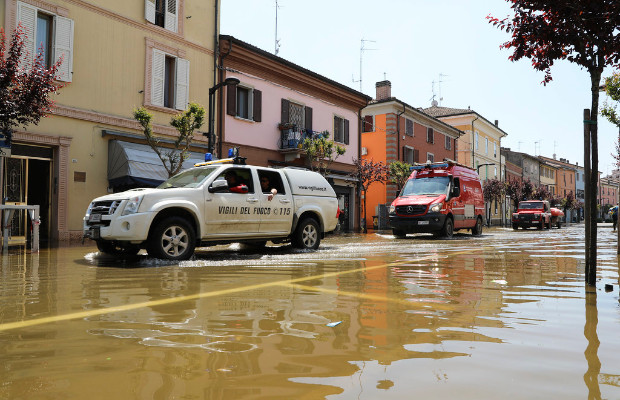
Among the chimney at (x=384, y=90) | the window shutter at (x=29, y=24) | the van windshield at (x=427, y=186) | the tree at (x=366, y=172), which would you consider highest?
the chimney at (x=384, y=90)

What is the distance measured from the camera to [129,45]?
54.0 feet

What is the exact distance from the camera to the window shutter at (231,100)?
19.8 m

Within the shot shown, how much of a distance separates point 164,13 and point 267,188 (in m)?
11.1

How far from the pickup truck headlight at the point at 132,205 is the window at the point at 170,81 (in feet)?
33.8

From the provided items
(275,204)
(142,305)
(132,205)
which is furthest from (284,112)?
(142,305)

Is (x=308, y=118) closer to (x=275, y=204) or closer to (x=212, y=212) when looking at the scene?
(x=275, y=204)

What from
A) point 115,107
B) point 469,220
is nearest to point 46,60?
point 115,107

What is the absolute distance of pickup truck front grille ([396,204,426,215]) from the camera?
1653cm

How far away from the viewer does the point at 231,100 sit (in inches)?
787

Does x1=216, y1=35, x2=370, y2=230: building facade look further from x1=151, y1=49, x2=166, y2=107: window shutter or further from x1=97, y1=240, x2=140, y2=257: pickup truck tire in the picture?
x1=97, y1=240, x2=140, y2=257: pickup truck tire

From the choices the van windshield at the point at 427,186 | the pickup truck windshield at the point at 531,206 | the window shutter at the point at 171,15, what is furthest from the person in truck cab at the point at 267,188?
the pickup truck windshield at the point at 531,206

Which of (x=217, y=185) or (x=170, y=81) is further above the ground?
(x=170, y=81)

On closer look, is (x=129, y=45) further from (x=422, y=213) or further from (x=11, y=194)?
(x=422, y=213)

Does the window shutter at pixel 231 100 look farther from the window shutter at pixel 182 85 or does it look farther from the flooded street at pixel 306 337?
the flooded street at pixel 306 337
